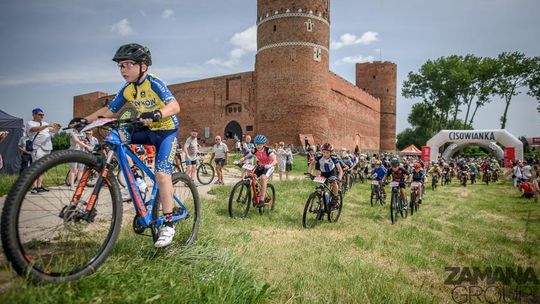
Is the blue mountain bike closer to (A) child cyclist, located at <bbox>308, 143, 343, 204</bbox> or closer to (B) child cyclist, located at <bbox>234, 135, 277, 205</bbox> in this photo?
(B) child cyclist, located at <bbox>234, 135, 277, 205</bbox>

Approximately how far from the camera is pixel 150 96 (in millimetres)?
3232

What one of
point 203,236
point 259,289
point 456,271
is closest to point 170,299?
point 259,289

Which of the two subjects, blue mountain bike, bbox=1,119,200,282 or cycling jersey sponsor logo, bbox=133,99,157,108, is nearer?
blue mountain bike, bbox=1,119,200,282

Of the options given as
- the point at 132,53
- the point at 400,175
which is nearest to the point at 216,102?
the point at 400,175

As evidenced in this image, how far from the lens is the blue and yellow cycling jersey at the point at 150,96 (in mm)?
3207

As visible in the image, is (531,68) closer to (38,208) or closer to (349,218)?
(349,218)

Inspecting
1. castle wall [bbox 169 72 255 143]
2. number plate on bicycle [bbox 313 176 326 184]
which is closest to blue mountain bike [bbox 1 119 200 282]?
number plate on bicycle [bbox 313 176 326 184]

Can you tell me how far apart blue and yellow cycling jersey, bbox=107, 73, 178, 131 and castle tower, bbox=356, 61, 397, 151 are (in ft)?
180

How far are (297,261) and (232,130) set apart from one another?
34.5 meters

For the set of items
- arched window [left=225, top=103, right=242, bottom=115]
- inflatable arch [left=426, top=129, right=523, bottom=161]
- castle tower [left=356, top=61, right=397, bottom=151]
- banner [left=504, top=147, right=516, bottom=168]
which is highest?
castle tower [left=356, top=61, right=397, bottom=151]

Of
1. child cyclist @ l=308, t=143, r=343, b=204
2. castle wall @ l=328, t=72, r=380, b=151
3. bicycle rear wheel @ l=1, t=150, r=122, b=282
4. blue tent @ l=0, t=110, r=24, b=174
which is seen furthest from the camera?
castle wall @ l=328, t=72, r=380, b=151

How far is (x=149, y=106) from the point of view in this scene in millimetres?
3285

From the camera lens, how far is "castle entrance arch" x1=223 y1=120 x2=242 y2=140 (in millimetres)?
37734

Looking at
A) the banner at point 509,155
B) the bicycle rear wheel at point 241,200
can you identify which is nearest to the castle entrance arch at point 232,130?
the banner at point 509,155
